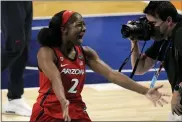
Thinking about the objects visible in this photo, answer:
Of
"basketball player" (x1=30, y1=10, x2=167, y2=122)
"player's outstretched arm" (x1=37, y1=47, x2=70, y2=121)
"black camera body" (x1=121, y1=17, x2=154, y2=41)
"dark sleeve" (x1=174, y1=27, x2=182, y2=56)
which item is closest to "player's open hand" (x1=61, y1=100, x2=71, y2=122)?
"player's outstretched arm" (x1=37, y1=47, x2=70, y2=121)

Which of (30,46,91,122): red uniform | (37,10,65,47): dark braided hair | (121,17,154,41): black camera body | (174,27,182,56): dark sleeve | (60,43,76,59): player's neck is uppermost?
(174,27,182,56): dark sleeve

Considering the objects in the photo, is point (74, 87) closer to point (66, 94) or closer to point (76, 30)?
point (66, 94)

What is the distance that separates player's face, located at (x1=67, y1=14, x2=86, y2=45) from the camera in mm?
3080

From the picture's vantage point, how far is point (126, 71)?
5.49 metres

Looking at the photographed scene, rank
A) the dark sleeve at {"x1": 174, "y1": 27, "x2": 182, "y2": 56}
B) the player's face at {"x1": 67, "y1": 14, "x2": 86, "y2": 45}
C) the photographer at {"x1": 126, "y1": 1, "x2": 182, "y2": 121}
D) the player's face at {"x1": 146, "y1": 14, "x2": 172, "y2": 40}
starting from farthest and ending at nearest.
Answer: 1. the player's face at {"x1": 67, "y1": 14, "x2": 86, "y2": 45}
2. the player's face at {"x1": 146, "y1": 14, "x2": 172, "y2": 40}
3. the photographer at {"x1": 126, "y1": 1, "x2": 182, "y2": 121}
4. the dark sleeve at {"x1": 174, "y1": 27, "x2": 182, "y2": 56}

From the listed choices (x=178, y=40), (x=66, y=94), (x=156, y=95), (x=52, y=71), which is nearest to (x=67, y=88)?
(x=66, y=94)

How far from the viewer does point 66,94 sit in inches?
123

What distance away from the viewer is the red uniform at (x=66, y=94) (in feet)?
10.2

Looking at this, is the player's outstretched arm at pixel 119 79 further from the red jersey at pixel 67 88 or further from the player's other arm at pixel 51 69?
the player's other arm at pixel 51 69

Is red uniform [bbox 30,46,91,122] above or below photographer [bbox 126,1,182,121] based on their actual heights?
below

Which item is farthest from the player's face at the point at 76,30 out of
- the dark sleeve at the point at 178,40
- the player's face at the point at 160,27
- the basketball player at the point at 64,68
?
the dark sleeve at the point at 178,40

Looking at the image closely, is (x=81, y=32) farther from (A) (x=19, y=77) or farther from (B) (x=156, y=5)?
(A) (x=19, y=77)

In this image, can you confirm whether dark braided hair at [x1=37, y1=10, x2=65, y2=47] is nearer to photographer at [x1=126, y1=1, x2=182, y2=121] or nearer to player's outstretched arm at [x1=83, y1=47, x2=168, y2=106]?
player's outstretched arm at [x1=83, y1=47, x2=168, y2=106]

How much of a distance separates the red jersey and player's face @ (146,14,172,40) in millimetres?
558
